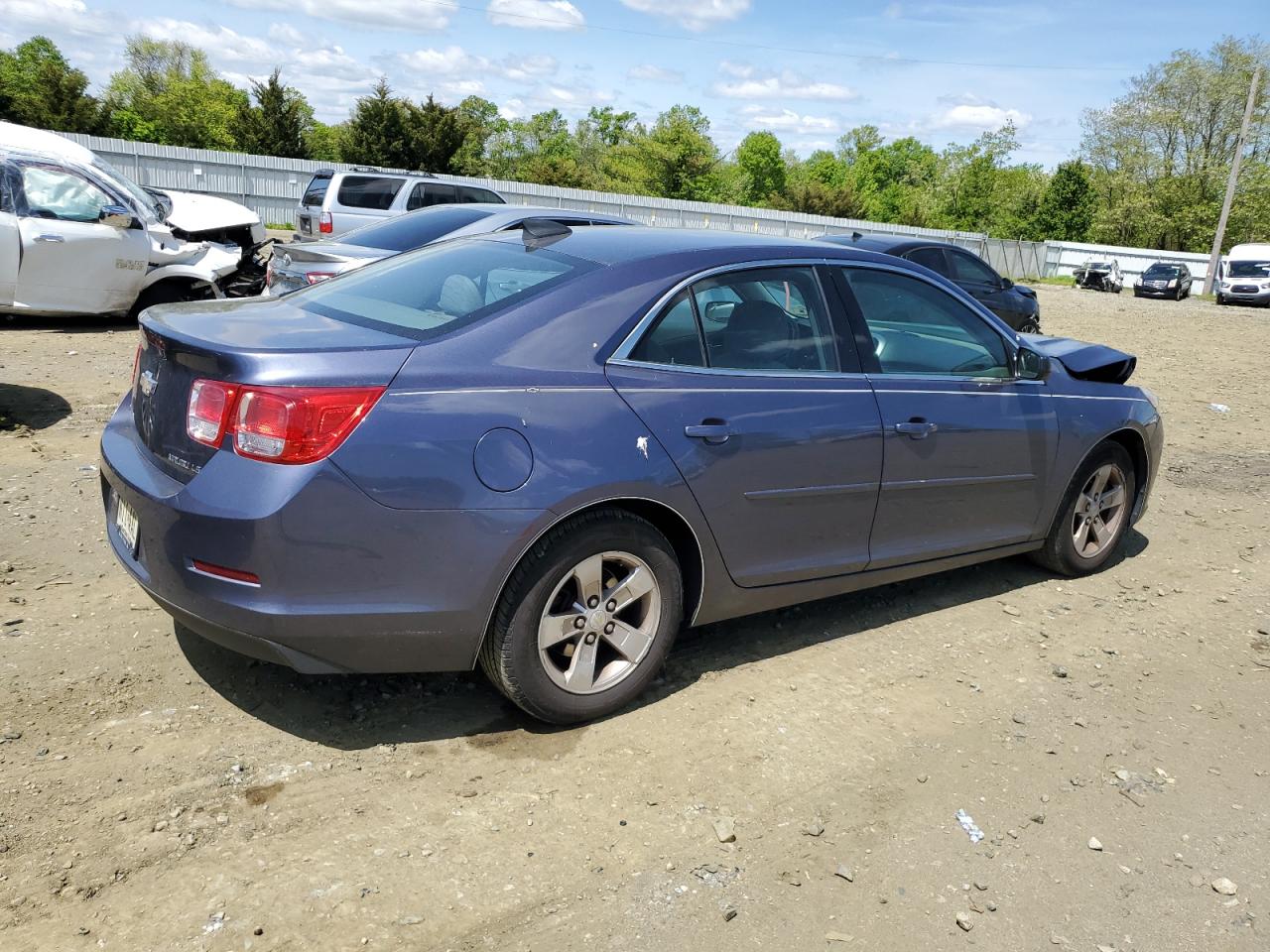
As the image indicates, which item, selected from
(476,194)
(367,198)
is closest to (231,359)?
(367,198)

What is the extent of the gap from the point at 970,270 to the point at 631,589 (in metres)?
13.2

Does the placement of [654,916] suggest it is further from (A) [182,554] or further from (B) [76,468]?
(B) [76,468]

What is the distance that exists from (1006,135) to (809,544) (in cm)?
8090

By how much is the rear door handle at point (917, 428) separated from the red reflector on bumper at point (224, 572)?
8.44 feet

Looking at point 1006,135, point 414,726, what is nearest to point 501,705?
point 414,726

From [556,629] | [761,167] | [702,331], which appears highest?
[761,167]

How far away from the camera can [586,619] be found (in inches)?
135

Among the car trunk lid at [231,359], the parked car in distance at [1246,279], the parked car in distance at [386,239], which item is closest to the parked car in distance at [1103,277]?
the parked car in distance at [1246,279]

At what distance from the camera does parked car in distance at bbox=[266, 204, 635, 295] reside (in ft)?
27.2

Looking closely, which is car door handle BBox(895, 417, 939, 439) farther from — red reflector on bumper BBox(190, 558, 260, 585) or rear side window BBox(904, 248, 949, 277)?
rear side window BBox(904, 248, 949, 277)

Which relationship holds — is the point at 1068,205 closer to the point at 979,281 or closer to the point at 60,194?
the point at 979,281

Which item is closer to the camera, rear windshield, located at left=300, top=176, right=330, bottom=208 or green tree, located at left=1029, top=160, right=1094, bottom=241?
rear windshield, located at left=300, top=176, right=330, bottom=208

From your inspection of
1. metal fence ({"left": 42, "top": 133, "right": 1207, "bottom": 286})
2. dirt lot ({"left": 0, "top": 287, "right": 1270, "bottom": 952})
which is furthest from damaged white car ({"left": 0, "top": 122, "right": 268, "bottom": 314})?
metal fence ({"left": 42, "top": 133, "right": 1207, "bottom": 286})

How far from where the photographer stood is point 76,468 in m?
6.01
